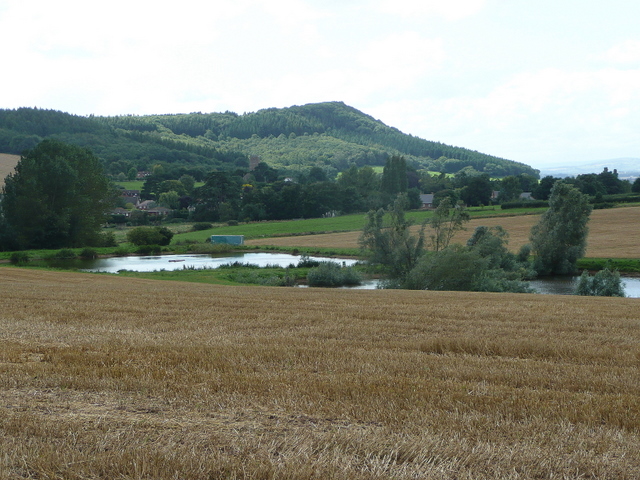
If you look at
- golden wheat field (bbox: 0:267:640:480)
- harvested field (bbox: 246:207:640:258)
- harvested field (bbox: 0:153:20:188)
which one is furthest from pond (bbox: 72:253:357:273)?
harvested field (bbox: 0:153:20:188)

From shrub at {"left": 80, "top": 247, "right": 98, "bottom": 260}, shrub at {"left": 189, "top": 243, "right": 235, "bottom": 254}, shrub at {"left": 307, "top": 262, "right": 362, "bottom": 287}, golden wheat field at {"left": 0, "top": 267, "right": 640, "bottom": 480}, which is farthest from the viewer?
shrub at {"left": 189, "top": 243, "right": 235, "bottom": 254}

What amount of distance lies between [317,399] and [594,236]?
7227cm

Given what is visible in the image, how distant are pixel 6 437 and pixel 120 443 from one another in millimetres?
997

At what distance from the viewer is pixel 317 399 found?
6.39 m

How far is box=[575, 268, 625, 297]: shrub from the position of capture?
A: 3700 cm

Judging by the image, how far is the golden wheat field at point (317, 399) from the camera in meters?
4.45

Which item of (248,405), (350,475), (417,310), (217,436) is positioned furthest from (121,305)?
(350,475)

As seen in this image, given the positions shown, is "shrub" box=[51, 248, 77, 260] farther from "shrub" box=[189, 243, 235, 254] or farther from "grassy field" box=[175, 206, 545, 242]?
"grassy field" box=[175, 206, 545, 242]

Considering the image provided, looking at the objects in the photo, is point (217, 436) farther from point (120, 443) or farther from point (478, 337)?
point (478, 337)

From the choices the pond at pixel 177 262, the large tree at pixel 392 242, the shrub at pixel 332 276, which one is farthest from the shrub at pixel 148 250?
the large tree at pixel 392 242

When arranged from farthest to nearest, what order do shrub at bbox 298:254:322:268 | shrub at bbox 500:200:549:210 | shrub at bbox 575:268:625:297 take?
shrub at bbox 500:200:549:210
shrub at bbox 298:254:322:268
shrub at bbox 575:268:625:297

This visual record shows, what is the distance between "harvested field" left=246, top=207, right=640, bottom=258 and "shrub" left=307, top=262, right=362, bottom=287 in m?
24.2

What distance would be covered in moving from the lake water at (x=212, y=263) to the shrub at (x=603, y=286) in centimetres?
547

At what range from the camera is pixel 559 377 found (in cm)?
789
